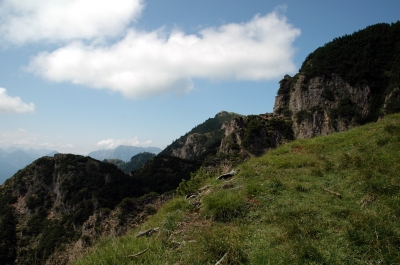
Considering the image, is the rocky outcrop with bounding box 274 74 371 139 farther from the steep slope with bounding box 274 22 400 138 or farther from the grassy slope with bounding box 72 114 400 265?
the grassy slope with bounding box 72 114 400 265

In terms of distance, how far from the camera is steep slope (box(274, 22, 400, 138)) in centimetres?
12619

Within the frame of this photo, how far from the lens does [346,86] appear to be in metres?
141

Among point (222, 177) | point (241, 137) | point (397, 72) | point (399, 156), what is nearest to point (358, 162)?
point (399, 156)

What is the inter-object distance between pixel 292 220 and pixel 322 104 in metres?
150

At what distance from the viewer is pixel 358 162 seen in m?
10.6

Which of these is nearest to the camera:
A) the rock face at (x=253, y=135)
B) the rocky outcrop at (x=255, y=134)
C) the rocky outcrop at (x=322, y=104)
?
the rock face at (x=253, y=135)

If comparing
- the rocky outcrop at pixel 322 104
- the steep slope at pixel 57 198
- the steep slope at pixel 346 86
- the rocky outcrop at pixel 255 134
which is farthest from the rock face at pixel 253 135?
the steep slope at pixel 57 198

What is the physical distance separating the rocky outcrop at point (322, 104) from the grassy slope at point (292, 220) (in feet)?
397

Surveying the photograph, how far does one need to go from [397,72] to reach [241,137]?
89.4 m

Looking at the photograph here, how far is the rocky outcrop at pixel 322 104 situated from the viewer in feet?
413

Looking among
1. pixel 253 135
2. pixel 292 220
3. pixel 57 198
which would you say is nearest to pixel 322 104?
pixel 253 135

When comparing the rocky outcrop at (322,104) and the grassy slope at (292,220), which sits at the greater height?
the rocky outcrop at (322,104)

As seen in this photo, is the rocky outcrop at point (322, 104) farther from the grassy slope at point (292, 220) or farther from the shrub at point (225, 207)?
the shrub at point (225, 207)

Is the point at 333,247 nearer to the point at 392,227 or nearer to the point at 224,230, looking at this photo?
the point at 392,227
